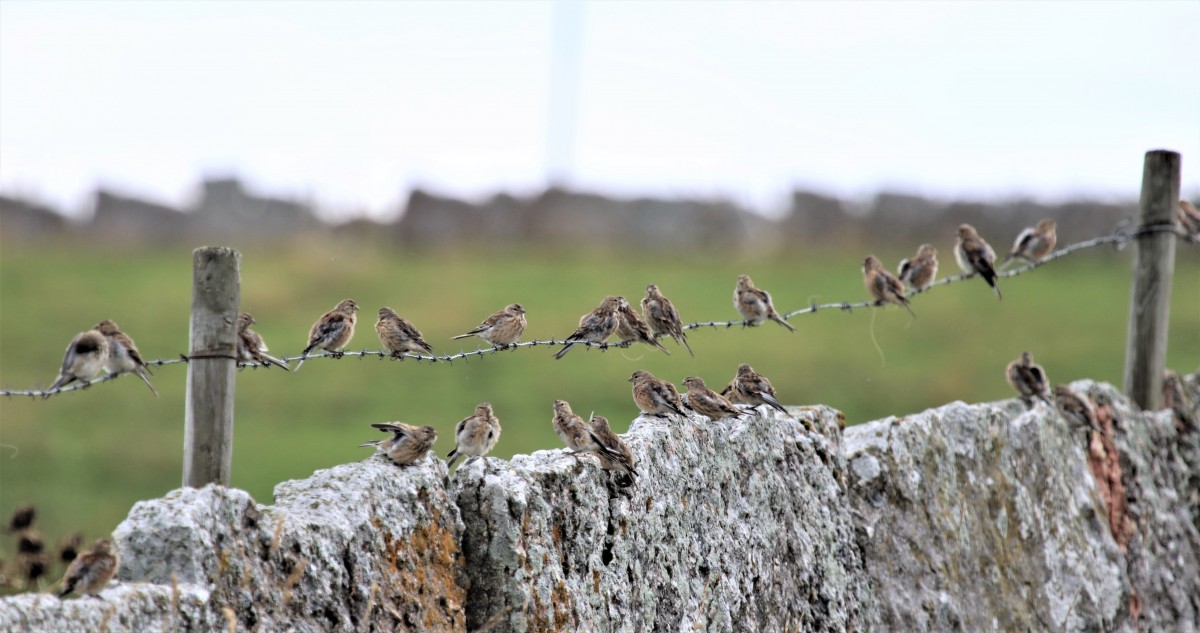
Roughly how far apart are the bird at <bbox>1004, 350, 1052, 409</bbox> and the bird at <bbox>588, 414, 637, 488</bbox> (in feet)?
13.9

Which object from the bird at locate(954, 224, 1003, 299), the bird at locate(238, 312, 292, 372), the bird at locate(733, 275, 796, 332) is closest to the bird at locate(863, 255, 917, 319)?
the bird at locate(954, 224, 1003, 299)

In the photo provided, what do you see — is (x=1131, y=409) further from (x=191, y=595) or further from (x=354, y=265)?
(x=354, y=265)

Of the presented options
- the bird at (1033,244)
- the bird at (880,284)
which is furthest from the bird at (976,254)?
the bird at (1033,244)

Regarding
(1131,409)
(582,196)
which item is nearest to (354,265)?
(582,196)

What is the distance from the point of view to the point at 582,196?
3738 centimetres

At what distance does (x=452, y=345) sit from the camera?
27562mm

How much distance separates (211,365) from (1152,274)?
7.42m

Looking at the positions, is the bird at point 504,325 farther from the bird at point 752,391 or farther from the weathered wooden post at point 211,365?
the weathered wooden post at point 211,365

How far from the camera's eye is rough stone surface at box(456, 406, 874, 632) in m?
5.50

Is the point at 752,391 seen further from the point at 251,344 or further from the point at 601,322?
the point at 251,344

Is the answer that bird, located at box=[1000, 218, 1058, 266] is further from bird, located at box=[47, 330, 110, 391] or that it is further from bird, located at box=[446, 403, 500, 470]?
bird, located at box=[47, 330, 110, 391]

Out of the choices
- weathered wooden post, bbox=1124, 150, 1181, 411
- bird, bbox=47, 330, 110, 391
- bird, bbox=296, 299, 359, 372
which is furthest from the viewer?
weathered wooden post, bbox=1124, 150, 1181, 411

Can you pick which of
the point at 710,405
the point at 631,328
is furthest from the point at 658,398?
the point at 631,328

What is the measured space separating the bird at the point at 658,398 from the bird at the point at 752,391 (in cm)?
76
